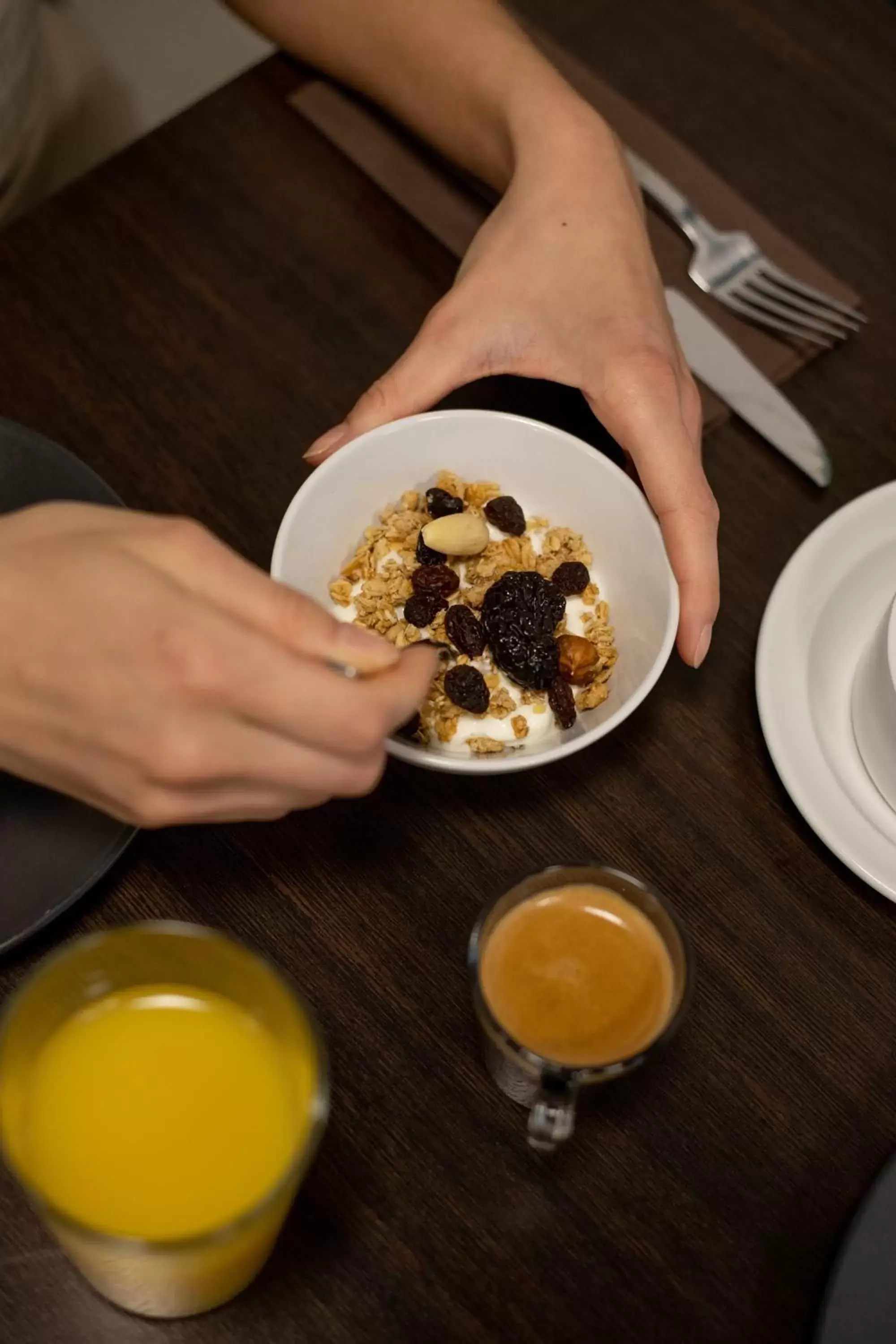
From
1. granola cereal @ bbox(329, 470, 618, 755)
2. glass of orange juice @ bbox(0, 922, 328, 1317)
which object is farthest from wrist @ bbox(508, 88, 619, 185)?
glass of orange juice @ bbox(0, 922, 328, 1317)

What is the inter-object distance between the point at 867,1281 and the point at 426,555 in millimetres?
532

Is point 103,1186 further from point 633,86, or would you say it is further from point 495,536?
point 633,86

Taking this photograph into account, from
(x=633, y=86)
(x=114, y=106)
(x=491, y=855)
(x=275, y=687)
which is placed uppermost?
(x=633, y=86)

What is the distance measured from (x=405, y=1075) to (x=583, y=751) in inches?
10.1

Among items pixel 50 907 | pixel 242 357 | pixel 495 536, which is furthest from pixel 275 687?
pixel 242 357

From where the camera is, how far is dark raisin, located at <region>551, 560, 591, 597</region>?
887mm

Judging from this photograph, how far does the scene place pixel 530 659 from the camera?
83 cm

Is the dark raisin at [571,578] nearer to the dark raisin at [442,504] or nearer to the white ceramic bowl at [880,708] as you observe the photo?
the dark raisin at [442,504]

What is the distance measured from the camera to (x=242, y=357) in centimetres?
101

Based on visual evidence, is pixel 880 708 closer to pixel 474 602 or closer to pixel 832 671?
pixel 832 671

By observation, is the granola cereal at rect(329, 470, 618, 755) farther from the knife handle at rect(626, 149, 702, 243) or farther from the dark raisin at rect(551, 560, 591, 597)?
the knife handle at rect(626, 149, 702, 243)

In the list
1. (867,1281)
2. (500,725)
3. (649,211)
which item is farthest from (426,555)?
(867,1281)

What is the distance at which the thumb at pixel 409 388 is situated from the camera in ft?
2.82

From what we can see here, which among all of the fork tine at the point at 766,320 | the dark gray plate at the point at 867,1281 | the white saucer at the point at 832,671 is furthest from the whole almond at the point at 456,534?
the dark gray plate at the point at 867,1281
